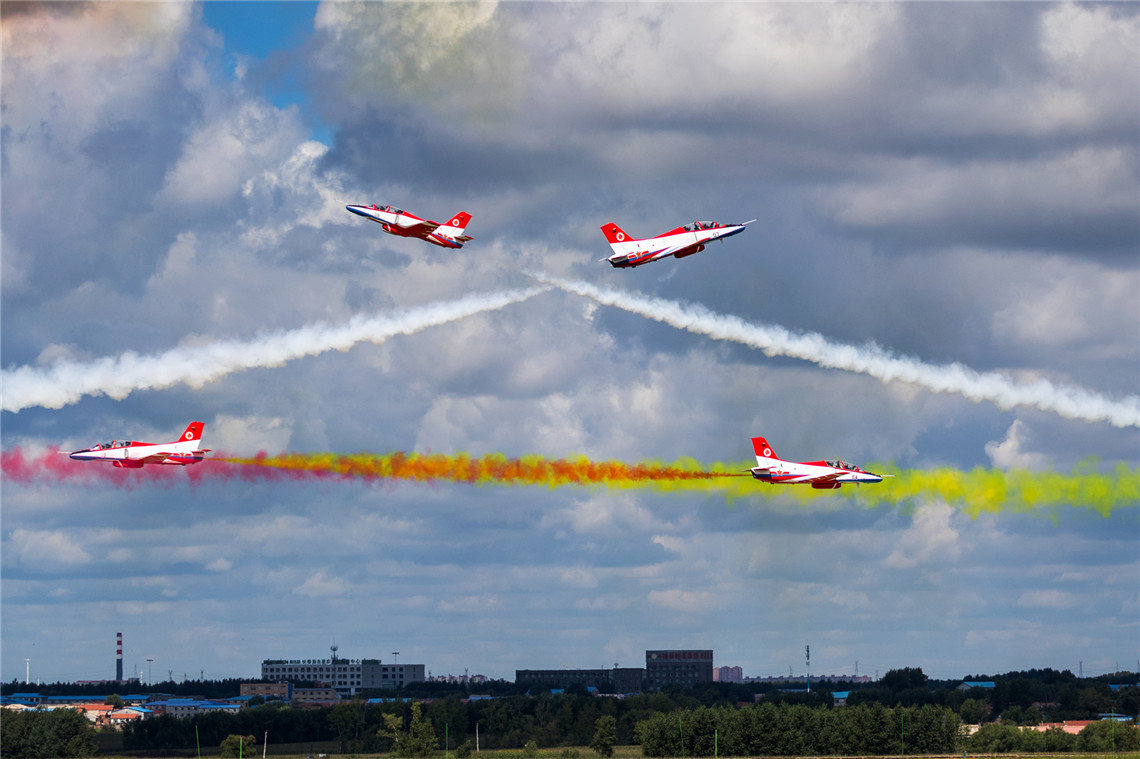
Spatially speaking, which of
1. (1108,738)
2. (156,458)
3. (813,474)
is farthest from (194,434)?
(1108,738)

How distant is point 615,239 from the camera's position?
124 metres

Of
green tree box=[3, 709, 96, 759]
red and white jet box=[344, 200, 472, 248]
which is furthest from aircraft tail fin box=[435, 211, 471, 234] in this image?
green tree box=[3, 709, 96, 759]

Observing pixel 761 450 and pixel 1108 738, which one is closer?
pixel 761 450

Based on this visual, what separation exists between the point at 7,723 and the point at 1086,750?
475 feet

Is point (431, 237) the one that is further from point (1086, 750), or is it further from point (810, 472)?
point (1086, 750)

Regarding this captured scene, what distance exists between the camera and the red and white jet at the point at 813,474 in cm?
12569

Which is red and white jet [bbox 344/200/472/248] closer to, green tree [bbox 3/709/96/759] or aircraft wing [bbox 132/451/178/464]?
aircraft wing [bbox 132/451/178/464]

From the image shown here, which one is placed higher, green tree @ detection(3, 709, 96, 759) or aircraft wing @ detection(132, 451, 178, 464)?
aircraft wing @ detection(132, 451, 178, 464)

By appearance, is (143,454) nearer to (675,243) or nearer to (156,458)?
(156,458)

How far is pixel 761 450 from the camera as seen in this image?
420ft

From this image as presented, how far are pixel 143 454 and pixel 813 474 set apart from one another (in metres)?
61.2

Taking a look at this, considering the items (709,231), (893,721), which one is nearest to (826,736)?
(893,721)

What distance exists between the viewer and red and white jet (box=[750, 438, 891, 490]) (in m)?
126

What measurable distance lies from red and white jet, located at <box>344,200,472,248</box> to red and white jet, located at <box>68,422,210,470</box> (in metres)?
26.4
